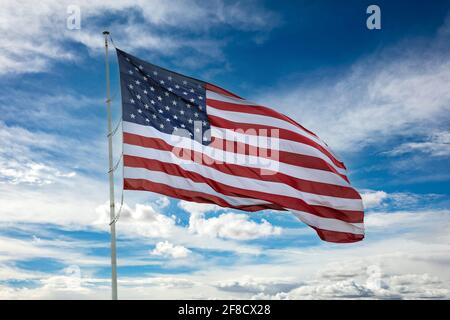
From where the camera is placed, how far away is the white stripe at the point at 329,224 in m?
18.2

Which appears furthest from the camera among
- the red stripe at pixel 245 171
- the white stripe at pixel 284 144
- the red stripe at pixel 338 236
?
the white stripe at pixel 284 144

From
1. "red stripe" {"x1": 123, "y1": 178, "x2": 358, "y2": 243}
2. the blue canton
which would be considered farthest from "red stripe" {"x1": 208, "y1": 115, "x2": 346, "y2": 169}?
"red stripe" {"x1": 123, "y1": 178, "x2": 358, "y2": 243}

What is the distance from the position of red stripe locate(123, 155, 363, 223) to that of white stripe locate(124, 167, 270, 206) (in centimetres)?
9

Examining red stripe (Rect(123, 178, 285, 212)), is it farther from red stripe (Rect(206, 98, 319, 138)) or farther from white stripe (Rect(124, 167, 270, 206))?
red stripe (Rect(206, 98, 319, 138))

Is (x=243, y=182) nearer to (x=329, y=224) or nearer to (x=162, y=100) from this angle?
(x=329, y=224)

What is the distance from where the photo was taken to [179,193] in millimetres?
16844

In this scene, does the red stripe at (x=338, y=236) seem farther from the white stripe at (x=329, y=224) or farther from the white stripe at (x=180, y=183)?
the white stripe at (x=180, y=183)

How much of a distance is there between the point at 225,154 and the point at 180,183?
6.33 ft

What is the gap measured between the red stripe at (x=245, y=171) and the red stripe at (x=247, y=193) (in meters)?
0.43

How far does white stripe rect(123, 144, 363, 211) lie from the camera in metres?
16.7

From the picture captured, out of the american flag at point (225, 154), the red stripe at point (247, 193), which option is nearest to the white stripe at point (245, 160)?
the american flag at point (225, 154)
